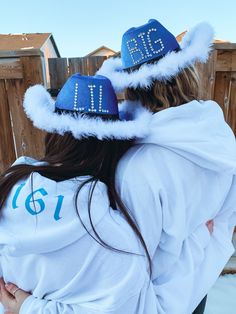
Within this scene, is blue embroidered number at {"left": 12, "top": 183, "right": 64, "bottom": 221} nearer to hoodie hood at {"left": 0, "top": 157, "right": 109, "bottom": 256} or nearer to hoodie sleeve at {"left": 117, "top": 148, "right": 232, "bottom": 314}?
hoodie hood at {"left": 0, "top": 157, "right": 109, "bottom": 256}

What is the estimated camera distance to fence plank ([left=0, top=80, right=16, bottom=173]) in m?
2.14

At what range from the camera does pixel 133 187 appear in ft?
2.90

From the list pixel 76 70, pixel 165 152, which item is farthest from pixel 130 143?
pixel 76 70

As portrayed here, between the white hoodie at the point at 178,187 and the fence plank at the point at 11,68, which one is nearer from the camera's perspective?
the white hoodie at the point at 178,187

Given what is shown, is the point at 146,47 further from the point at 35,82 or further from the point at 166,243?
the point at 35,82

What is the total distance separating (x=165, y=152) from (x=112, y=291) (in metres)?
0.44

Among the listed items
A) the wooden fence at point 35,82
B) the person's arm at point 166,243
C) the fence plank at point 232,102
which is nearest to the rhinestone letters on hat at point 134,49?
the person's arm at point 166,243

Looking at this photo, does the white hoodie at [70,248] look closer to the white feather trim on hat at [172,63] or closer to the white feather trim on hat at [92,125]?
the white feather trim on hat at [92,125]

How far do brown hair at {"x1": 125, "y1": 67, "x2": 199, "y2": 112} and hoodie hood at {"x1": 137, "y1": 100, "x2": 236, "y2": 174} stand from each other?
51 millimetres

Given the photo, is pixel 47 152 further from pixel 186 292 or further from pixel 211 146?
pixel 186 292

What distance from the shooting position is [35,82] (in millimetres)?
2031

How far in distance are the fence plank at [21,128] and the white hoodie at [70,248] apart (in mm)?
1378

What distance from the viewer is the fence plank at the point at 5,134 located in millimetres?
2139

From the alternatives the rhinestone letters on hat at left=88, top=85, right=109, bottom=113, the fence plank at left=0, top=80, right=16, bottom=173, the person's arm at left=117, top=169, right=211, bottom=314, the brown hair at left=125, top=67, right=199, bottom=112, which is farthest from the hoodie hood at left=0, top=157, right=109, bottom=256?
the fence plank at left=0, top=80, right=16, bottom=173
